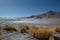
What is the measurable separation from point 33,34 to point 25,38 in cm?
92

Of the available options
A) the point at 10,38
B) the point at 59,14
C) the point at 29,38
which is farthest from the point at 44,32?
the point at 59,14

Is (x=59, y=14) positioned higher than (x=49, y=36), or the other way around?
(x=59, y=14)

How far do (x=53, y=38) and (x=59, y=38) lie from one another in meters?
0.41

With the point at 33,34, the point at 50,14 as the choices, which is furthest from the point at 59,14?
the point at 33,34

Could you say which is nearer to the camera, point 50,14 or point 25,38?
point 25,38

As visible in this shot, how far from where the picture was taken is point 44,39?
12.8 m

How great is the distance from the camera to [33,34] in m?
14.1

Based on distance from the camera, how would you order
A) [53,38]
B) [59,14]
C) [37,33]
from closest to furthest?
[53,38] < [37,33] < [59,14]

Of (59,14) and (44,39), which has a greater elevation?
(59,14)

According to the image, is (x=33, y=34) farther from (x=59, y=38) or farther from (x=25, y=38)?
(x=59, y=38)

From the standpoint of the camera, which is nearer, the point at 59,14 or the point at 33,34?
the point at 33,34

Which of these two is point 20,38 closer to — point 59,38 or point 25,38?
point 25,38

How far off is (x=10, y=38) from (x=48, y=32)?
8.44ft

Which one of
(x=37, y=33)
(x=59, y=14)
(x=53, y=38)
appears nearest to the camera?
(x=53, y=38)
